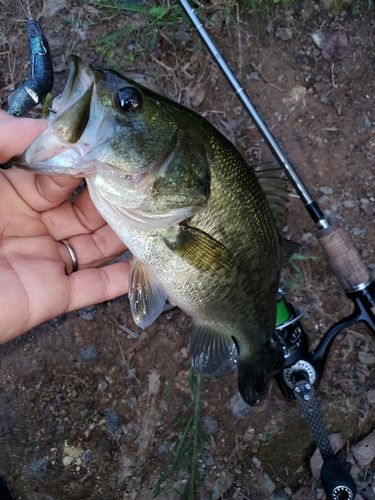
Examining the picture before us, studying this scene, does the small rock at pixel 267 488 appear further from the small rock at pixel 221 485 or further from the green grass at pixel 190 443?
the green grass at pixel 190 443

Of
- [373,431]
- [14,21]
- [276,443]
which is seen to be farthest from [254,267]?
[14,21]

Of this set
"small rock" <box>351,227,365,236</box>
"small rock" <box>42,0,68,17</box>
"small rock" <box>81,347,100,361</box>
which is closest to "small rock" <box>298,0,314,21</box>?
"small rock" <box>351,227,365,236</box>

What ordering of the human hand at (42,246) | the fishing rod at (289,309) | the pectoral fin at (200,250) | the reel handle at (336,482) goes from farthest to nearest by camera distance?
1. the fishing rod at (289,309)
2. the reel handle at (336,482)
3. the human hand at (42,246)
4. the pectoral fin at (200,250)

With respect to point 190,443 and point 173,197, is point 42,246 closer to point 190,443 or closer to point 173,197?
point 173,197

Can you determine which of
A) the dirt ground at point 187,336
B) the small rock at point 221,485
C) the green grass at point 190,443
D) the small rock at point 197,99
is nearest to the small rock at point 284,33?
the dirt ground at point 187,336

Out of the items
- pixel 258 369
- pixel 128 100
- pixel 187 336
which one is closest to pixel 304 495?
pixel 258 369
